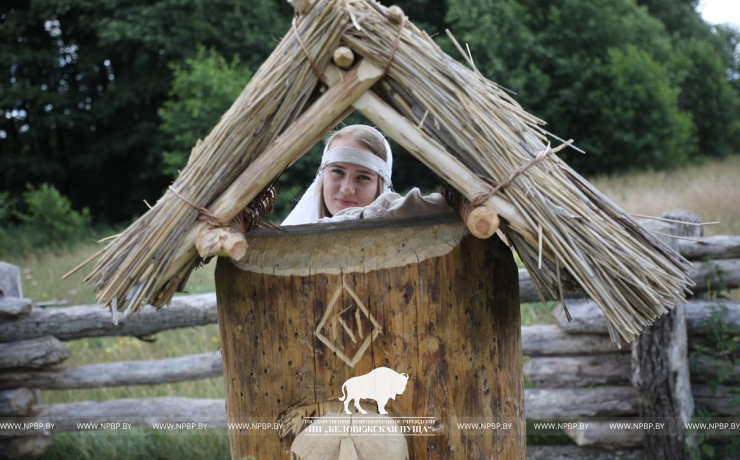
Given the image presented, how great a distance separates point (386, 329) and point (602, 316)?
8.94 feet

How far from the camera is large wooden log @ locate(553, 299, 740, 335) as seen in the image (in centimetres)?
427

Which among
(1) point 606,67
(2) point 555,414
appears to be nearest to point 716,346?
(2) point 555,414

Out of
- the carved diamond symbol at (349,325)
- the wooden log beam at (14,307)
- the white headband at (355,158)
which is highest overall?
the white headband at (355,158)

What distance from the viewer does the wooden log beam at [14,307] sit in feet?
15.3

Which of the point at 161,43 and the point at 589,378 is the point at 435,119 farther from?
the point at 161,43

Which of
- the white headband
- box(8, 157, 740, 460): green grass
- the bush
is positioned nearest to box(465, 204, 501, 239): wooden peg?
the white headband

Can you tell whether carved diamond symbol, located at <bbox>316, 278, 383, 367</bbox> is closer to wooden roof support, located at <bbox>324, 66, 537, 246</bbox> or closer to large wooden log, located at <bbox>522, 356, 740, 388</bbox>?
wooden roof support, located at <bbox>324, 66, 537, 246</bbox>

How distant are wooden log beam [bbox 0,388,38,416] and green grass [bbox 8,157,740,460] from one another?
A: 1.09ft

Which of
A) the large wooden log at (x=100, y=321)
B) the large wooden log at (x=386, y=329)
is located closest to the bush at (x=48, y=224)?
the large wooden log at (x=100, y=321)

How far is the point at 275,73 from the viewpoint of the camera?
1.87 metres

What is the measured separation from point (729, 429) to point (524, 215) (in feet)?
10.9

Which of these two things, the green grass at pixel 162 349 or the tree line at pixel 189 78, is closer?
the green grass at pixel 162 349

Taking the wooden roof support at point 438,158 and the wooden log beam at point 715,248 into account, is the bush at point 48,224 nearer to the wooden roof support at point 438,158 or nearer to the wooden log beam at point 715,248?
the wooden log beam at point 715,248

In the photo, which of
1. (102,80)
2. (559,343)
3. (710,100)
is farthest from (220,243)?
(710,100)
